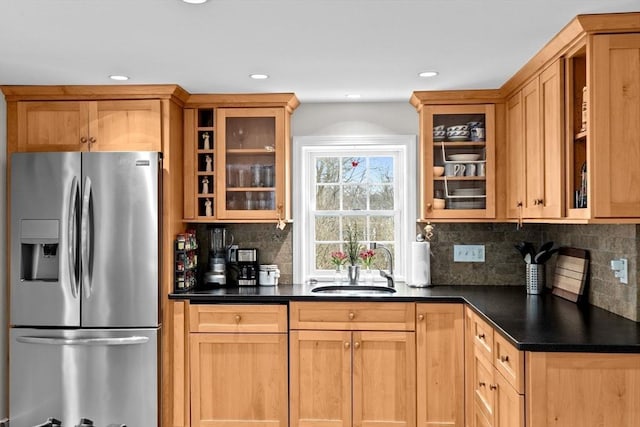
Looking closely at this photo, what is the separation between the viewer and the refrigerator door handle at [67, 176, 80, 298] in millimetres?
3264

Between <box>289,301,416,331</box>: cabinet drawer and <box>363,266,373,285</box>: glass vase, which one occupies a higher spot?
<box>363,266,373,285</box>: glass vase

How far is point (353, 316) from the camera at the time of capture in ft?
11.1

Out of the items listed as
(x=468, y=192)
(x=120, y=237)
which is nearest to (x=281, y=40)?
(x=120, y=237)

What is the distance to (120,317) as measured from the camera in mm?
3301

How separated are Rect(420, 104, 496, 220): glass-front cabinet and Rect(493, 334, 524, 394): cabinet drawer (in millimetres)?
1304

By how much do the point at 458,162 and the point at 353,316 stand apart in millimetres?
1311

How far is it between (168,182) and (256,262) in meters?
0.94

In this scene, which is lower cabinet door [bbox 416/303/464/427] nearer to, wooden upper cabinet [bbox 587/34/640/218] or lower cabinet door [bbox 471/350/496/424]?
lower cabinet door [bbox 471/350/496/424]

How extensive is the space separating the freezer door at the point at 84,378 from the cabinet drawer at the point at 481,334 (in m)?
1.95

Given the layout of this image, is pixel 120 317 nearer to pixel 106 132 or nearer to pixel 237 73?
pixel 106 132

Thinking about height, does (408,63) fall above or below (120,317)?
above

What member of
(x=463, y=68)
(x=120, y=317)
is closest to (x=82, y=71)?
(x=120, y=317)

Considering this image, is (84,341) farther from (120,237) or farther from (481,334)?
(481,334)

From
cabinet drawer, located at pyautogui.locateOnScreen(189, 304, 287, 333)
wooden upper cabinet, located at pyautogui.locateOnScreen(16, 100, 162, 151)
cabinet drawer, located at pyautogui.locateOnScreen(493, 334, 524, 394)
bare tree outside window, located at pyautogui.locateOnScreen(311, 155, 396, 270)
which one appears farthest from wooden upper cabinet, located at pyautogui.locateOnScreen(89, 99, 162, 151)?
cabinet drawer, located at pyautogui.locateOnScreen(493, 334, 524, 394)
